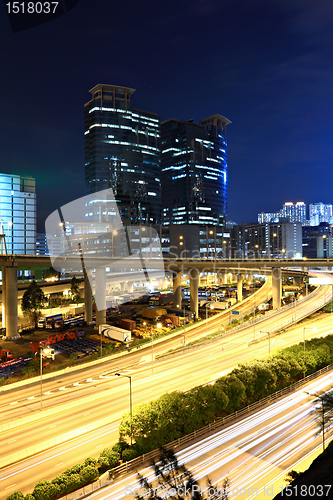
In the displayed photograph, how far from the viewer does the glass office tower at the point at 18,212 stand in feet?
419

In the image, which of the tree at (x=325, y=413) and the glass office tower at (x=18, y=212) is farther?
the glass office tower at (x=18, y=212)

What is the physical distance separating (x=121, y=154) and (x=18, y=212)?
72553mm

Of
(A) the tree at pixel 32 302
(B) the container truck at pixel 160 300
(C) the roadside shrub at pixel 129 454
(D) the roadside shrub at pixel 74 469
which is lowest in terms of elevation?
(B) the container truck at pixel 160 300

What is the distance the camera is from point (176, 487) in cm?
1908

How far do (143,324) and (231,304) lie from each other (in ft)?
103

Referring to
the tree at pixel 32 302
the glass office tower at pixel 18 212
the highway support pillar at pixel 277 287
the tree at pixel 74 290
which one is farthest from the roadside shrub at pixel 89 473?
the glass office tower at pixel 18 212

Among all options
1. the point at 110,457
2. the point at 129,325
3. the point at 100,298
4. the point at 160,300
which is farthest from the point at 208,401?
the point at 160,300

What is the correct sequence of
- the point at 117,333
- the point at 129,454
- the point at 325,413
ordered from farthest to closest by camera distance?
the point at 117,333 → the point at 325,413 → the point at 129,454

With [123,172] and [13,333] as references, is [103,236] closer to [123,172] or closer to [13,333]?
[123,172]

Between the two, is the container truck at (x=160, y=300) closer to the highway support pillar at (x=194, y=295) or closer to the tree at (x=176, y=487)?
the highway support pillar at (x=194, y=295)

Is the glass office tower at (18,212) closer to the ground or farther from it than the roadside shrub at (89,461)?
farther from it

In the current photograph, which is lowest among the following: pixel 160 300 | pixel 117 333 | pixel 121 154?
pixel 160 300

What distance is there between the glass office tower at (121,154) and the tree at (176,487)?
166683mm

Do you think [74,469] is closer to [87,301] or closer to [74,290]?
[87,301]
